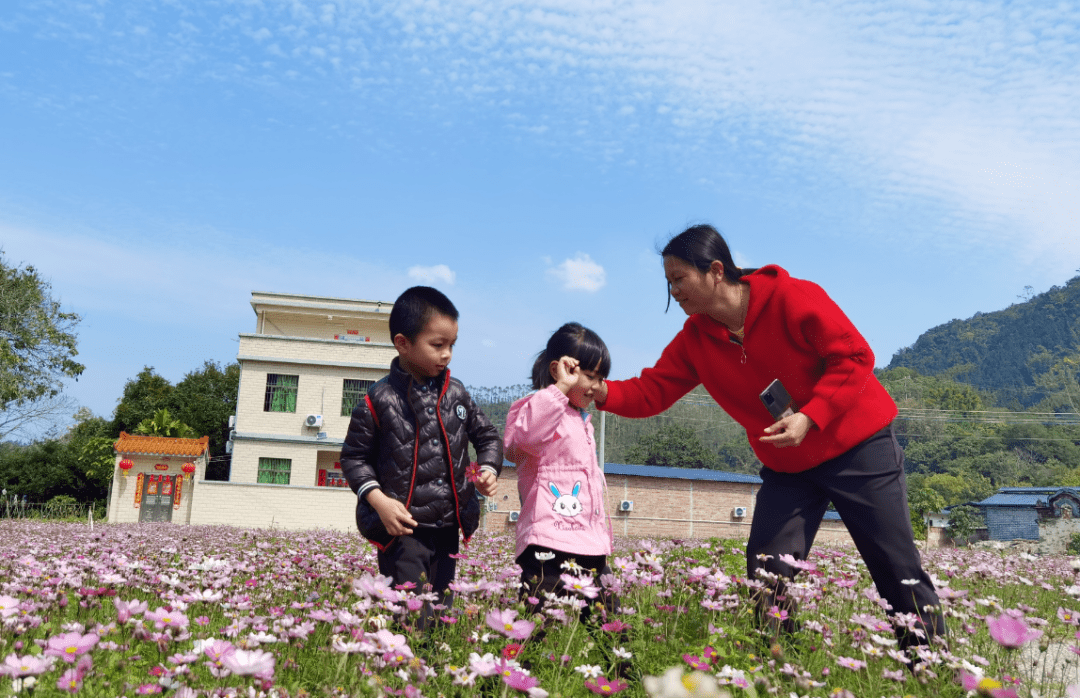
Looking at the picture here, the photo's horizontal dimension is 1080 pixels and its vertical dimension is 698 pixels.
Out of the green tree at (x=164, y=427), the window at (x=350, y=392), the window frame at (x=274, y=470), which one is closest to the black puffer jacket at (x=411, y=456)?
the window at (x=350, y=392)

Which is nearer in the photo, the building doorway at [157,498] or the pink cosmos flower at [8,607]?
the pink cosmos flower at [8,607]

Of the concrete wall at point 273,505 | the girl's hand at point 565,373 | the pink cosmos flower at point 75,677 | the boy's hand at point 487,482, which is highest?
the girl's hand at point 565,373

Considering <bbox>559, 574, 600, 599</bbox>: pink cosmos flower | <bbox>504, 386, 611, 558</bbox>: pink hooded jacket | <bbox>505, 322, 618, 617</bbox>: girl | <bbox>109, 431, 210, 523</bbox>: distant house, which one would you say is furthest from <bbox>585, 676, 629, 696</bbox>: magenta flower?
<bbox>109, 431, 210, 523</bbox>: distant house

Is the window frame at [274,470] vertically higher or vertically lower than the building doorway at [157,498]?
higher

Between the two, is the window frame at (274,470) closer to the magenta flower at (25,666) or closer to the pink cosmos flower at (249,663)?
the magenta flower at (25,666)

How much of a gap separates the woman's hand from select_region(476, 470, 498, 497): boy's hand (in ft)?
4.29

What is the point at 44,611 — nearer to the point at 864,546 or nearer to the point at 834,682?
the point at 834,682

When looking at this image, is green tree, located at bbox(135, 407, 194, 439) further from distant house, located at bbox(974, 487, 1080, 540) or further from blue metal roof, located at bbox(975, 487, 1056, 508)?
blue metal roof, located at bbox(975, 487, 1056, 508)

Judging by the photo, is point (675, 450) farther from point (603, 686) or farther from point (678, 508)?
point (603, 686)

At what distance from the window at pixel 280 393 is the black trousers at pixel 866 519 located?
1087 inches

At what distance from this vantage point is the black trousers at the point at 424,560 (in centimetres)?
351

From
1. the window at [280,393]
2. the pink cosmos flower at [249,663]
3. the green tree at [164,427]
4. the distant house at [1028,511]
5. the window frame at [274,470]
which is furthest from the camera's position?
the distant house at [1028,511]

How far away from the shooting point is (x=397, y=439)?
12.2 ft

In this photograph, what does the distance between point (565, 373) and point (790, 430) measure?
115 centimetres
